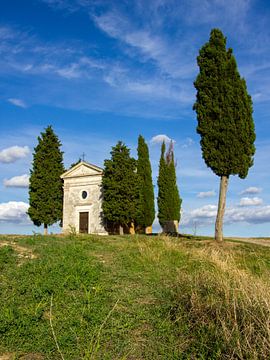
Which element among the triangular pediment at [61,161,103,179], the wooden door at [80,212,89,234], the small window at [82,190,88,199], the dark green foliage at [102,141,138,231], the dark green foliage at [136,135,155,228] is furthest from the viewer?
the triangular pediment at [61,161,103,179]

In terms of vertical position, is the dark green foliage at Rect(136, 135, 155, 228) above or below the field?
above

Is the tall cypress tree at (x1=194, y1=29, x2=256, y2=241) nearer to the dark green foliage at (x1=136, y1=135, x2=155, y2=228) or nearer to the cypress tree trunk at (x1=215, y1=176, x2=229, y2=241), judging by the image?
the cypress tree trunk at (x1=215, y1=176, x2=229, y2=241)

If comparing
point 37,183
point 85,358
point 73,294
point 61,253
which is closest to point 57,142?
point 37,183

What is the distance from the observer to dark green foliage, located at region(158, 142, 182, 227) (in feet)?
94.7

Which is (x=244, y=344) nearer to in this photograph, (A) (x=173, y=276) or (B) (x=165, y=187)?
(A) (x=173, y=276)

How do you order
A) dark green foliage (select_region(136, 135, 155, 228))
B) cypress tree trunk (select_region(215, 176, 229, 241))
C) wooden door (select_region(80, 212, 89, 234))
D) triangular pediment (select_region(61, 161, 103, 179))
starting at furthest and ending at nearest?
triangular pediment (select_region(61, 161, 103, 179))
wooden door (select_region(80, 212, 89, 234))
dark green foliage (select_region(136, 135, 155, 228))
cypress tree trunk (select_region(215, 176, 229, 241))

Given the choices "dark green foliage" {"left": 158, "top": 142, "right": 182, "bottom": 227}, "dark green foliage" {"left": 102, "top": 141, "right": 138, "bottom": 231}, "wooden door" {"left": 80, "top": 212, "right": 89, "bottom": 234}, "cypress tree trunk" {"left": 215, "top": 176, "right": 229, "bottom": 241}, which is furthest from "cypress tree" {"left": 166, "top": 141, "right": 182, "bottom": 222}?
"cypress tree trunk" {"left": 215, "top": 176, "right": 229, "bottom": 241}

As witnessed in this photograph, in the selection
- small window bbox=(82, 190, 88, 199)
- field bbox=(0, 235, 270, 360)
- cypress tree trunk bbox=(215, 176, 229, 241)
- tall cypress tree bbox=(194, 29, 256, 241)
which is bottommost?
field bbox=(0, 235, 270, 360)

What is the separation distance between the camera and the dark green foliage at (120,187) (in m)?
26.5

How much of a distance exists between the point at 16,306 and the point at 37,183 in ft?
80.4

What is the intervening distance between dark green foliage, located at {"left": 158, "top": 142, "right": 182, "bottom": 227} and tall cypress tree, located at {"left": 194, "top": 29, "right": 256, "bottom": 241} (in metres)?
11.0

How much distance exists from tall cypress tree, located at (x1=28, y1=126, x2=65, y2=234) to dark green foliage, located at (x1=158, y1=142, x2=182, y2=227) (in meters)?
8.21

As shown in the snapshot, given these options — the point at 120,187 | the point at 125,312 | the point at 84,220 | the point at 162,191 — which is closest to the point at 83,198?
the point at 84,220

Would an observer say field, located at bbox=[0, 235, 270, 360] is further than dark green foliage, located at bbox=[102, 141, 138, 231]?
No
